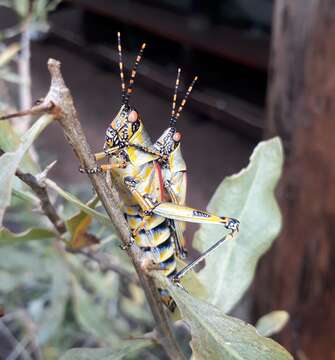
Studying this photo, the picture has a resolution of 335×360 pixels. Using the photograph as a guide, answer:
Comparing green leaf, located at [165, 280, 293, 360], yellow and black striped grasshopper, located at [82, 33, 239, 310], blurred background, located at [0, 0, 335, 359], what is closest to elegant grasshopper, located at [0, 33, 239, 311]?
yellow and black striped grasshopper, located at [82, 33, 239, 310]

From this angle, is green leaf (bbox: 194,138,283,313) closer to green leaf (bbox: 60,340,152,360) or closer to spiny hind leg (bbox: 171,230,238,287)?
spiny hind leg (bbox: 171,230,238,287)

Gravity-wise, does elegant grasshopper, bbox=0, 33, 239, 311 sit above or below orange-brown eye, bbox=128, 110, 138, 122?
below

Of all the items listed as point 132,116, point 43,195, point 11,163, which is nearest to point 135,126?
point 132,116

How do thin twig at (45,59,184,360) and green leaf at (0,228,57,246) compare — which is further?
green leaf at (0,228,57,246)

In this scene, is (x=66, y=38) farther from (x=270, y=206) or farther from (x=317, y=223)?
(x=270, y=206)

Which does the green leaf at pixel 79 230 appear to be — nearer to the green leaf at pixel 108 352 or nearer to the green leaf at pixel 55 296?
the green leaf at pixel 108 352
